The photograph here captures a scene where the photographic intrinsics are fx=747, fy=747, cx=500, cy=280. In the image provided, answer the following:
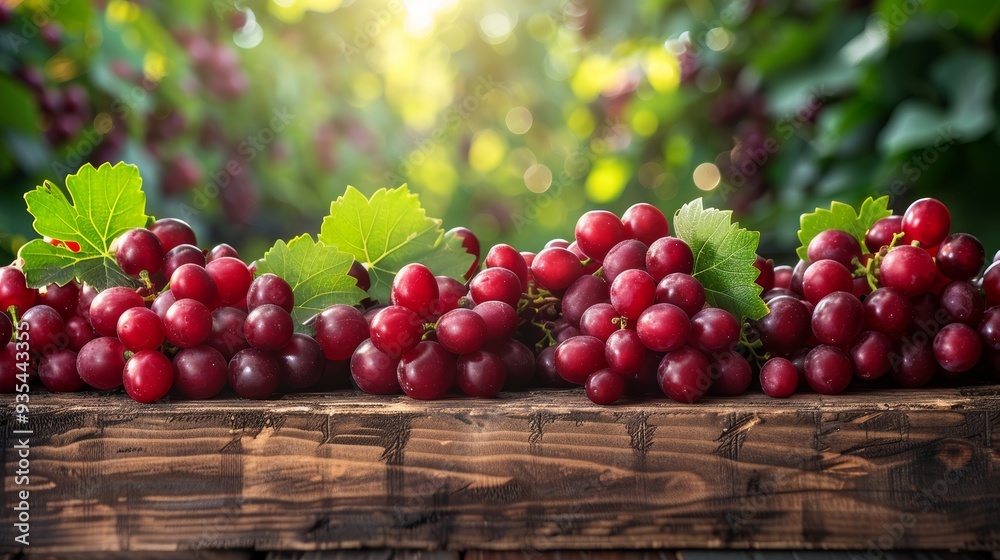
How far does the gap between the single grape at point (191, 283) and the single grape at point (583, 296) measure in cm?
41

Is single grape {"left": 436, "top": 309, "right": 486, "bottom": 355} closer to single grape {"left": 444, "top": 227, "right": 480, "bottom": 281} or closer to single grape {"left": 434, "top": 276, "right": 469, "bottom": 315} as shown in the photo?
single grape {"left": 434, "top": 276, "right": 469, "bottom": 315}

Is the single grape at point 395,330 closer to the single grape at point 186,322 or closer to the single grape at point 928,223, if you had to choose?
the single grape at point 186,322

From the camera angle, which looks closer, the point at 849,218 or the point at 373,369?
the point at 373,369

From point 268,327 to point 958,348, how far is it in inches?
29.6

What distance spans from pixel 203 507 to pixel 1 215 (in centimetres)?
158

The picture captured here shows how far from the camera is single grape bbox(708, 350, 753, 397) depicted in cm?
81

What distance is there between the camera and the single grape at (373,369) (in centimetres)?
82

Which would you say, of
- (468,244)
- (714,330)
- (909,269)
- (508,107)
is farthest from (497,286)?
(508,107)

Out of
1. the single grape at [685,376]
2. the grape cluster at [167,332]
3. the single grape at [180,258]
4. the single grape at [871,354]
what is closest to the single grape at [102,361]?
the grape cluster at [167,332]

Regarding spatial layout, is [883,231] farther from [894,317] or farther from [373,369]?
[373,369]

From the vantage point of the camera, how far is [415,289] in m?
0.82

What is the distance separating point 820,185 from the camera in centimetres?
236

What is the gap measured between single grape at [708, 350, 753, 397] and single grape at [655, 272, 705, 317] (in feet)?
0.20

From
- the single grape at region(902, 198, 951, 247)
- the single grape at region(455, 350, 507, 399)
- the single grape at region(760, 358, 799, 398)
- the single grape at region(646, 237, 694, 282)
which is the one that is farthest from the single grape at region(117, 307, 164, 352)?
the single grape at region(902, 198, 951, 247)
